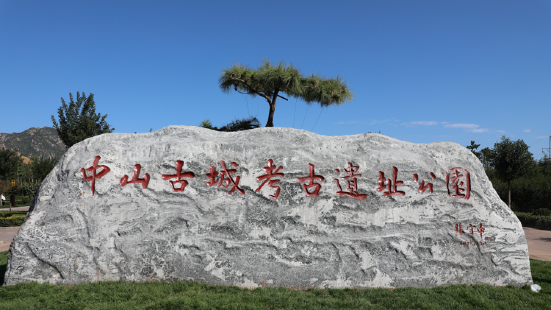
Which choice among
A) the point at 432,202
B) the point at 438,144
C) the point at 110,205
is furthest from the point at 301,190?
the point at 110,205

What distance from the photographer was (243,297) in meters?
3.86

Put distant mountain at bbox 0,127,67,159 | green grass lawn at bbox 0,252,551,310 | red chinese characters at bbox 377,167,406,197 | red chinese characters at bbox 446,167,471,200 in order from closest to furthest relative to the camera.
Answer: green grass lawn at bbox 0,252,551,310
red chinese characters at bbox 377,167,406,197
red chinese characters at bbox 446,167,471,200
distant mountain at bbox 0,127,67,159

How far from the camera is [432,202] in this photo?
4621 mm

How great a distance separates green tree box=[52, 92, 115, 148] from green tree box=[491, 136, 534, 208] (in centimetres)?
1488

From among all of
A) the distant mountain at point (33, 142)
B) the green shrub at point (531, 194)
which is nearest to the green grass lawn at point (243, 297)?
the green shrub at point (531, 194)

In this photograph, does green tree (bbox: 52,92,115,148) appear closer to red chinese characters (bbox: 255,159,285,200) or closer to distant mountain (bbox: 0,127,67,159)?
red chinese characters (bbox: 255,159,285,200)

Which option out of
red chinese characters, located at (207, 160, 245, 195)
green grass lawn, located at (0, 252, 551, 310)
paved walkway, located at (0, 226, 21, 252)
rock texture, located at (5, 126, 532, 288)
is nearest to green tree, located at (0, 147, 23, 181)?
paved walkway, located at (0, 226, 21, 252)

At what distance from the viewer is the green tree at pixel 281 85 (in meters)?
9.27

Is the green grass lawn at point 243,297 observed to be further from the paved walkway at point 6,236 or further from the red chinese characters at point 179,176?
the paved walkway at point 6,236

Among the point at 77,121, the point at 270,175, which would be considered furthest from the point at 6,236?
the point at 270,175

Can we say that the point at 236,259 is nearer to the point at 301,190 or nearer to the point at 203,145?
Result: the point at 301,190

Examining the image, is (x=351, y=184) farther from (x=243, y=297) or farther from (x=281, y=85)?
(x=281, y=85)

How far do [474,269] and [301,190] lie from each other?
8.56 ft

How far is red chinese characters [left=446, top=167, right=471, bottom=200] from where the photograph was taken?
4.71 metres
